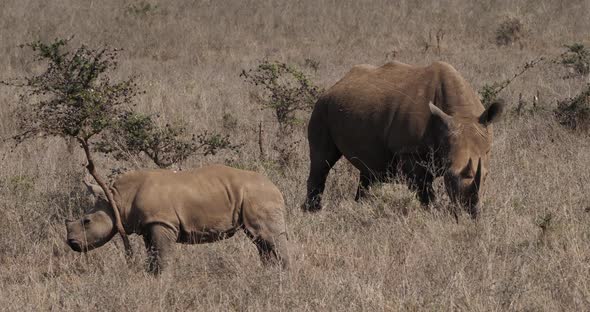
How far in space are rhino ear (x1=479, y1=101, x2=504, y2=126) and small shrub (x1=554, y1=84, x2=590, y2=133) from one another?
13.5ft

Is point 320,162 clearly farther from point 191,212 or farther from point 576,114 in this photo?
point 576,114

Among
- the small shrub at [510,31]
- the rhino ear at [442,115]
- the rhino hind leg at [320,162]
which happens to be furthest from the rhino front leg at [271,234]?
the small shrub at [510,31]

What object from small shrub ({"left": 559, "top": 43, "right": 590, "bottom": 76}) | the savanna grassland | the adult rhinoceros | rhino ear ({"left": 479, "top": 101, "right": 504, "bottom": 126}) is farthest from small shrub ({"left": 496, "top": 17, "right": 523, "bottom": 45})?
rhino ear ({"left": 479, "top": 101, "right": 504, "bottom": 126})

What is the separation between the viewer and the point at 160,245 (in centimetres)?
619

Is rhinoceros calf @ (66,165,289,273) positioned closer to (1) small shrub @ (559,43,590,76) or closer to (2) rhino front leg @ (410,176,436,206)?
(2) rhino front leg @ (410,176,436,206)

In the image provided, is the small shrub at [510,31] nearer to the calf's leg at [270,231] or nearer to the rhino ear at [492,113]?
the rhino ear at [492,113]

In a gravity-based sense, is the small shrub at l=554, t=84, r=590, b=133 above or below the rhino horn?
below

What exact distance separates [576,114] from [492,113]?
4282mm

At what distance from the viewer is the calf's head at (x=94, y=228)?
6328mm

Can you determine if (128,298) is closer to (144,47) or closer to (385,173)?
(385,173)

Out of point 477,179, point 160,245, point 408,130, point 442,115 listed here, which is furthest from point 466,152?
point 160,245

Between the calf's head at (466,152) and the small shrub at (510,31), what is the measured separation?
14123 millimetres

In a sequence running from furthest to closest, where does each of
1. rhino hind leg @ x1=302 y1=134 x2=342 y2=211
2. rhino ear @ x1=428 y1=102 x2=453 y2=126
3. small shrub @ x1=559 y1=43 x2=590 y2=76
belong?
small shrub @ x1=559 y1=43 x2=590 y2=76, rhino hind leg @ x1=302 y1=134 x2=342 y2=211, rhino ear @ x1=428 y1=102 x2=453 y2=126

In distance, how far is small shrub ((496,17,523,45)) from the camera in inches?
841
